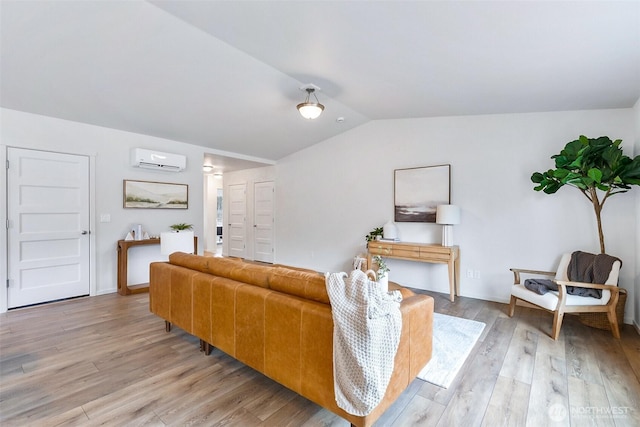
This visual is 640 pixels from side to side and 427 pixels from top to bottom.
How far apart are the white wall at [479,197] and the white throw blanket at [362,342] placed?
3279 mm

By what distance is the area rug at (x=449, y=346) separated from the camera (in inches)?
87.6

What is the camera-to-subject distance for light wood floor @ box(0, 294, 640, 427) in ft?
5.82

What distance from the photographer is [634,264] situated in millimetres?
3340

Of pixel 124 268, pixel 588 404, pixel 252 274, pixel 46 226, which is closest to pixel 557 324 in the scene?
pixel 588 404

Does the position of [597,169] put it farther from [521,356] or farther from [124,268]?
[124,268]

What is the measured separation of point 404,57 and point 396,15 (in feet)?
2.09

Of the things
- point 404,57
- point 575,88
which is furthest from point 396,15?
point 575,88

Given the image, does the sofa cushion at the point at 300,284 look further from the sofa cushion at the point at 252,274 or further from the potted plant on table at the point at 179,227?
the potted plant on table at the point at 179,227

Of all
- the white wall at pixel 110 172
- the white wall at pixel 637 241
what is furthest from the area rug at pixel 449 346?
the white wall at pixel 110 172

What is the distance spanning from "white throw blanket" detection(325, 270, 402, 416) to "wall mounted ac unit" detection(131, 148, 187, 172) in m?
4.16

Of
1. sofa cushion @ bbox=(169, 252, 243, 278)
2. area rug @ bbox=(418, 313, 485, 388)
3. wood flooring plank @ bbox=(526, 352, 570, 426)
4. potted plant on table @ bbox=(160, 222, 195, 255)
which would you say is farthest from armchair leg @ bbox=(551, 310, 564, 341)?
potted plant on table @ bbox=(160, 222, 195, 255)

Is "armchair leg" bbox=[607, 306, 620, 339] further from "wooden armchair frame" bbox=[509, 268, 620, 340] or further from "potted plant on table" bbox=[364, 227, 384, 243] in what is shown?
"potted plant on table" bbox=[364, 227, 384, 243]

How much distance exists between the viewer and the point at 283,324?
180 centimetres

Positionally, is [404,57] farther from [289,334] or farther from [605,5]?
[289,334]
